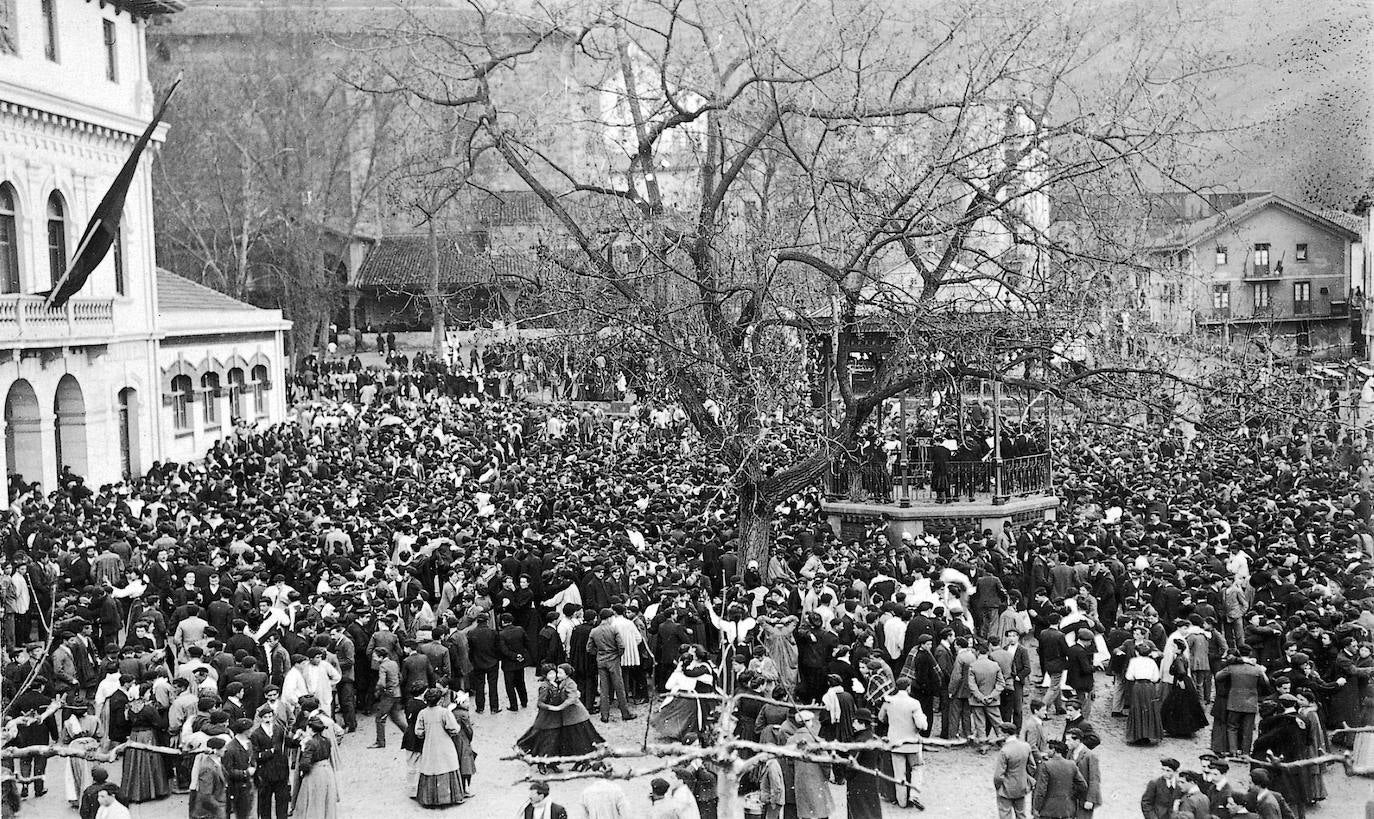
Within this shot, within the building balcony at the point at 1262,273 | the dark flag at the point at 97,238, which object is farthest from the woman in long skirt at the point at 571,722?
the building balcony at the point at 1262,273

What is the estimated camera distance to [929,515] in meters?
23.9

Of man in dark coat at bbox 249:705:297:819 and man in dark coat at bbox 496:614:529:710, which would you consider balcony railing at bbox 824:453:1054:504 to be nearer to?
man in dark coat at bbox 496:614:529:710

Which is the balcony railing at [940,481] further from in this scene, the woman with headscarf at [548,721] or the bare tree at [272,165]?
the bare tree at [272,165]

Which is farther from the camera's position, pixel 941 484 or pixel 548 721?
pixel 941 484

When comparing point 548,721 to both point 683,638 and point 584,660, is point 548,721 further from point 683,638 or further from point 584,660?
point 683,638

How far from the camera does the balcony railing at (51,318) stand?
29016 millimetres

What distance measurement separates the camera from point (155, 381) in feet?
115

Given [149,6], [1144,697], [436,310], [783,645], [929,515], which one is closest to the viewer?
→ [1144,697]

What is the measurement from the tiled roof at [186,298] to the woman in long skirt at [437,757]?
2745 cm

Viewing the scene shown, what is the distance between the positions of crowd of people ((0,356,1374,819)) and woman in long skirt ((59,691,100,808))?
4cm

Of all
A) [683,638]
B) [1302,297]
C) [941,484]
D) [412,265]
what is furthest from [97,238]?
[1302,297]

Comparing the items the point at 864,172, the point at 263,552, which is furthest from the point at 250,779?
the point at 864,172

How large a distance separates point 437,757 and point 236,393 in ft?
96.9

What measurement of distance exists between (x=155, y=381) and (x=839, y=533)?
775 inches
